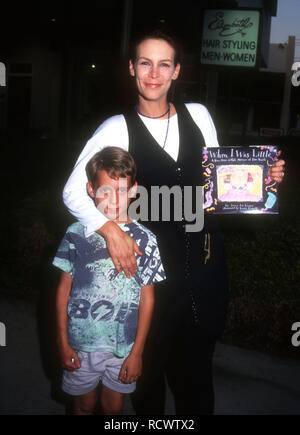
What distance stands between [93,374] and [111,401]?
16cm

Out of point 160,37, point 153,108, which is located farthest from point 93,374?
point 160,37

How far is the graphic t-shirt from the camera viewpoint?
228 centimetres

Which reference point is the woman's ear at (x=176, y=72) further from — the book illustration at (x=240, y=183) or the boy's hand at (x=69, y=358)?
the boy's hand at (x=69, y=358)

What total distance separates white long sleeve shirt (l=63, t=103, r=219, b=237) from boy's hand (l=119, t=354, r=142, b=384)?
0.59 m

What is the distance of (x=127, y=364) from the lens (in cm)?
231

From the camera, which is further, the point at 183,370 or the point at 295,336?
the point at 295,336

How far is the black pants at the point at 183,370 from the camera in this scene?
8.09ft

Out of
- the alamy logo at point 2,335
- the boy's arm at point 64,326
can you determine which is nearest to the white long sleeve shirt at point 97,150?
the boy's arm at point 64,326

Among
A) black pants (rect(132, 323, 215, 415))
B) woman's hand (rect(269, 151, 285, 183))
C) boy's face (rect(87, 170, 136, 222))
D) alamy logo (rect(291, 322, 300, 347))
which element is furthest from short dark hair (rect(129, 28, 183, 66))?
alamy logo (rect(291, 322, 300, 347))

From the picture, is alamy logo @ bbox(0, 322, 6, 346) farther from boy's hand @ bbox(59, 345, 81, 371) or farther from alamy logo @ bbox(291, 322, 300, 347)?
alamy logo @ bbox(291, 322, 300, 347)

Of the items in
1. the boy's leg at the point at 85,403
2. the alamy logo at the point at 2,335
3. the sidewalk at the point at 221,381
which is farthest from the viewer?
the alamy logo at the point at 2,335

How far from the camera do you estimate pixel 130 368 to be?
2.31 m

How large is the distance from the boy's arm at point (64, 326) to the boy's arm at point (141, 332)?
23 cm

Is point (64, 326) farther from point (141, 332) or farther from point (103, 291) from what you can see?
point (141, 332)
